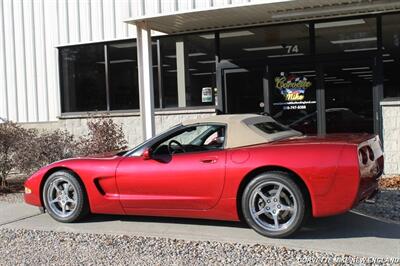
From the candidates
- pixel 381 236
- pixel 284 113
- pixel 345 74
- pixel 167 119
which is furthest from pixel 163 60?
pixel 381 236

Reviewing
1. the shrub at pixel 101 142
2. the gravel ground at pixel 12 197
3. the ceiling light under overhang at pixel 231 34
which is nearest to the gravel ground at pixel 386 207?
the ceiling light under overhang at pixel 231 34

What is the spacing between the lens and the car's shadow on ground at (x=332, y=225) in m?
6.12

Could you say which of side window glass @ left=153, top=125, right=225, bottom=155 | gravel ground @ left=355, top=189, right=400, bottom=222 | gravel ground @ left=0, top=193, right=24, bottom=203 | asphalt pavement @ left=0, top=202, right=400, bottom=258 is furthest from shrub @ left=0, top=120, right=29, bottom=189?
gravel ground @ left=355, top=189, right=400, bottom=222

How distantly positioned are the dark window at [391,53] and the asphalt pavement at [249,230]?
4.32m

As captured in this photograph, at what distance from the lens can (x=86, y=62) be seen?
44.1ft

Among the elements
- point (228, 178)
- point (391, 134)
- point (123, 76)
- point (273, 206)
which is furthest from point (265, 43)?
point (273, 206)

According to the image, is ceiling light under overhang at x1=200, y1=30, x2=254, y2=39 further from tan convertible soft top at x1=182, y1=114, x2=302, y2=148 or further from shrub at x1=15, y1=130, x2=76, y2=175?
tan convertible soft top at x1=182, y1=114, x2=302, y2=148

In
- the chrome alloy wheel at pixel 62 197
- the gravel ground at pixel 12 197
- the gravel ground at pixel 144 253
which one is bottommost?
the gravel ground at pixel 144 253

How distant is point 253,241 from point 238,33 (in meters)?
6.84

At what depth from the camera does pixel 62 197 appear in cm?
729

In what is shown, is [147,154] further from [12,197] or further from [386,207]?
[12,197]

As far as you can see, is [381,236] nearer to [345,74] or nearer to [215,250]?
[215,250]

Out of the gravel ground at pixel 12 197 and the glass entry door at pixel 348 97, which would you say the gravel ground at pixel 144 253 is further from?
the glass entry door at pixel 348 97

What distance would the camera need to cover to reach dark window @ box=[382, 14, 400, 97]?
1062 centimetres
